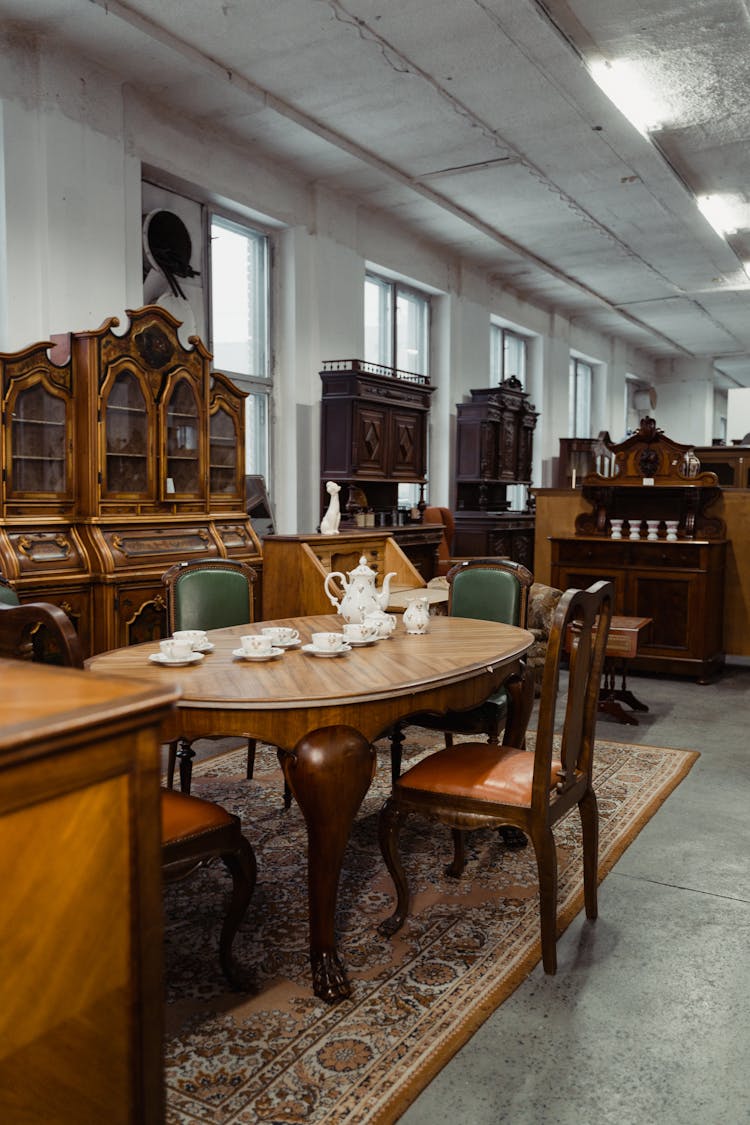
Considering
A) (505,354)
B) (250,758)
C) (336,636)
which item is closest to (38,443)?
(250,758)

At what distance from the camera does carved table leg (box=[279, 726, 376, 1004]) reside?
89.7 inches

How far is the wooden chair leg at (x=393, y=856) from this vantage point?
259cm

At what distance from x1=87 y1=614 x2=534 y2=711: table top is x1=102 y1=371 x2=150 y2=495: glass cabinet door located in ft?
7.76

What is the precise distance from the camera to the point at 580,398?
14.7m

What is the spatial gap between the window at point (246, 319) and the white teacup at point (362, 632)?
4562 mm

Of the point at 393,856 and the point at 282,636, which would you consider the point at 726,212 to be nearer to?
the point at 282,636

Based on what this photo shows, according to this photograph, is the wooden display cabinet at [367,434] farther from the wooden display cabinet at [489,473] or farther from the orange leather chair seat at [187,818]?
the orange leather chair seat at [187,818]

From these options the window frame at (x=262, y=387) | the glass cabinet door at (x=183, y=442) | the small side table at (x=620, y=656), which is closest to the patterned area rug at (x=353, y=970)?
the small side table at (x=620, y=656)

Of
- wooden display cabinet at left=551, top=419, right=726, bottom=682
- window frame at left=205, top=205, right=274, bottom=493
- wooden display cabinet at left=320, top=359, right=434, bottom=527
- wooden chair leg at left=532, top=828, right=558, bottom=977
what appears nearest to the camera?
wooden chair leg at left=532, top=828, right=558, bottom=977

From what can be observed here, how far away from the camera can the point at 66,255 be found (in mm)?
5551

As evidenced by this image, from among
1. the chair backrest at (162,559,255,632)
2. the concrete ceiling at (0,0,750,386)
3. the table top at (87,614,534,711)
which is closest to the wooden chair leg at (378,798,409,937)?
the table top at (87,614,534,711)

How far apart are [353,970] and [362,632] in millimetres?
1041

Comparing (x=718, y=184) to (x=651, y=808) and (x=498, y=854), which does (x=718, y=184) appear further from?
(x=498, y=854)

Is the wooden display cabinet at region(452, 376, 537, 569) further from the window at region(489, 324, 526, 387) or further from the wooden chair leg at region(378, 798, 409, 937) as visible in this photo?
the wooden chair leg at region(378, 798, 409, 937)
